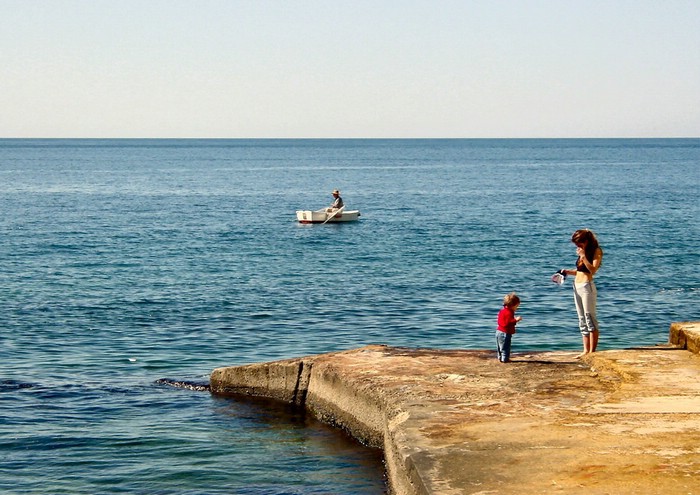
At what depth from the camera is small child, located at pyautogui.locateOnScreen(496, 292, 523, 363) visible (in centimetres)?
1262

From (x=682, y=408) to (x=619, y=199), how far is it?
61.9 metres

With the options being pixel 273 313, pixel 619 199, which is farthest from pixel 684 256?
pixel 619 199

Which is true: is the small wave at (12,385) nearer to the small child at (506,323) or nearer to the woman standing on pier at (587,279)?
the small child at (506,323)

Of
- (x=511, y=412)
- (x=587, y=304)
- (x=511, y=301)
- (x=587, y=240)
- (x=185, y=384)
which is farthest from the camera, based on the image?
(x=185, y=384)

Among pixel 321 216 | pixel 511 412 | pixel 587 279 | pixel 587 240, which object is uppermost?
pixel 587 240

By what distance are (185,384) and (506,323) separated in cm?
600

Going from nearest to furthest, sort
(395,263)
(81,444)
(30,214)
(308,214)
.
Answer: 1. (81,444)
2. (395,263)
3. (308,214)
4. (30,214)

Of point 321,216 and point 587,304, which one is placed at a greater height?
point 587,304

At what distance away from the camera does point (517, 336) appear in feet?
69.1

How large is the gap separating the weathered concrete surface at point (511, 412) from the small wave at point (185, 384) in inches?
24.9

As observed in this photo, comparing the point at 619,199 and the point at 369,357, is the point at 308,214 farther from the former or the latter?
the point at 369,357

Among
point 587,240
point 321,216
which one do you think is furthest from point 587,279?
point 321,216

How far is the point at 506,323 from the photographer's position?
12789mm

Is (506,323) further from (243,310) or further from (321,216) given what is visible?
(321,216)
